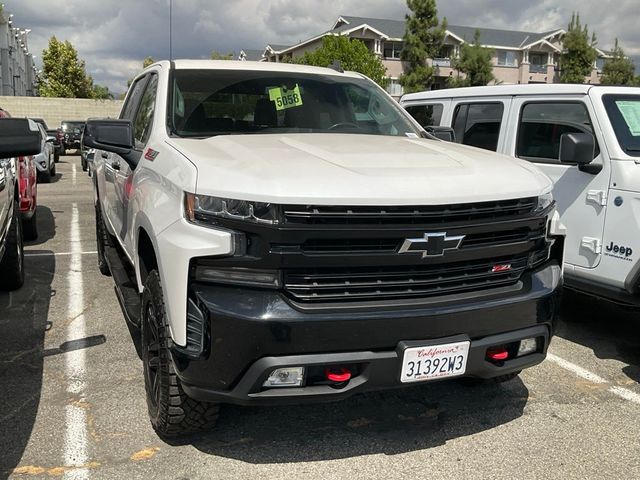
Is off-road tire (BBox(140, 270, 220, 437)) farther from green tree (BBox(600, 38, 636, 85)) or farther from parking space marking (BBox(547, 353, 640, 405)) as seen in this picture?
green tree (BBox(600, 38, 636, 85))

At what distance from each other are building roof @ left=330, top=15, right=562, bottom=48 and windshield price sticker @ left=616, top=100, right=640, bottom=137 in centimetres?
5294

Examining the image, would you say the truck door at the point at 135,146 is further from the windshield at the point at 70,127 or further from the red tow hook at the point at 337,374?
the windshield at the point at 70,127

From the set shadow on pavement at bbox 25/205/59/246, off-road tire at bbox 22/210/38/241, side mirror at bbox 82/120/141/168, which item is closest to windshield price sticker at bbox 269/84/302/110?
side mirror at bbox 82/120/141/168

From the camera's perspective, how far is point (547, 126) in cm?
530

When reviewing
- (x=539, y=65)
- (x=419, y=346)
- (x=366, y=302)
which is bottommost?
(x=419, y=346)

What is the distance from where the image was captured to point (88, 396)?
3.59 m

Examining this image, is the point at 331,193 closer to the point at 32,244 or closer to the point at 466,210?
the point at 466,210

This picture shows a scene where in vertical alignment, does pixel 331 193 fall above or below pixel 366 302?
above

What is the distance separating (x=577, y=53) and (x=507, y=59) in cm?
1371

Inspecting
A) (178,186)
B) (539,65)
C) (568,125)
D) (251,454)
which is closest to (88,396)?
(251,454)

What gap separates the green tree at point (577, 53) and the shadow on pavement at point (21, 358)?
49191mm

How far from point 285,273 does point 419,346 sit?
66 centimetres

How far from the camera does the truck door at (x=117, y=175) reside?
423cm

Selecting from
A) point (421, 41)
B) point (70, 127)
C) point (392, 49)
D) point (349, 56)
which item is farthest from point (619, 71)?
point (70, 127)
